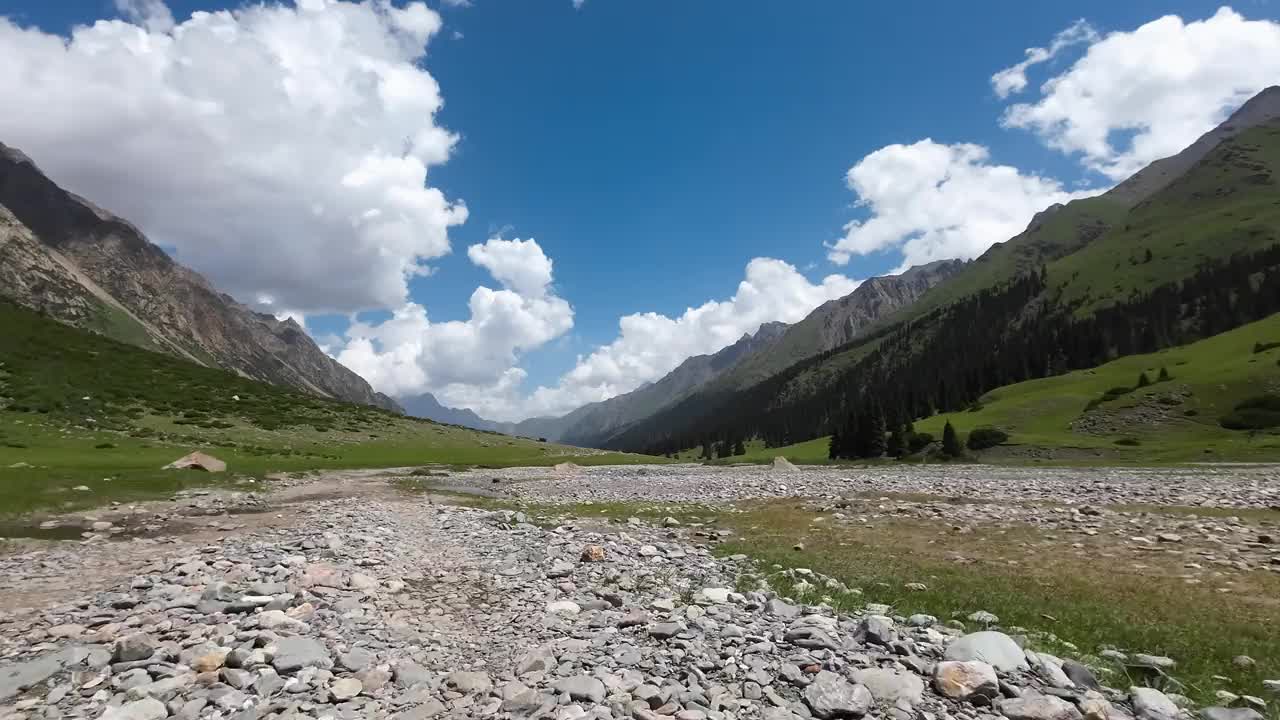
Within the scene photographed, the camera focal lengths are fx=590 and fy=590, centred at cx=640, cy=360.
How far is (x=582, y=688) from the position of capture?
7.30m

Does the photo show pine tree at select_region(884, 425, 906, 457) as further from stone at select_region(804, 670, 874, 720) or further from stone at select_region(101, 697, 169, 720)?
stone at select_region(101, 697, 169, 720)

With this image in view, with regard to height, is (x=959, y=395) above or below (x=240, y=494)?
above

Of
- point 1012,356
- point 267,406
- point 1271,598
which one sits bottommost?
point 1271,598

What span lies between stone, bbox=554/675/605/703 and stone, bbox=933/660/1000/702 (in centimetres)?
409

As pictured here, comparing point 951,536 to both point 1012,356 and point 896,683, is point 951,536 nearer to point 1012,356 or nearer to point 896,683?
point 896,683

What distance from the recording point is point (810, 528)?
68.1ft

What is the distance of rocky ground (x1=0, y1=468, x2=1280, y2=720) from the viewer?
6965 mm

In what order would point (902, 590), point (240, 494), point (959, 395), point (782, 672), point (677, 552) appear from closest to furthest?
point (782, 672), point (902, 590), point (677, 552), point (240, 494), point (959, 395)

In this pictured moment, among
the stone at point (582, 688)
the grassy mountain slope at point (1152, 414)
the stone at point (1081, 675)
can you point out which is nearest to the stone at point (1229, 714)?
the stone at point (1081, 675)

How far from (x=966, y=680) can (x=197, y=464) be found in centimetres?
4195

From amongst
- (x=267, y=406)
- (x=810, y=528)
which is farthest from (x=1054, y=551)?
(x=267, y=406)

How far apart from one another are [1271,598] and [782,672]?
11.4m

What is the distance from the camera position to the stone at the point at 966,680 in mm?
6883

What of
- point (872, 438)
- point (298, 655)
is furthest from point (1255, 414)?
point (298, 655)
